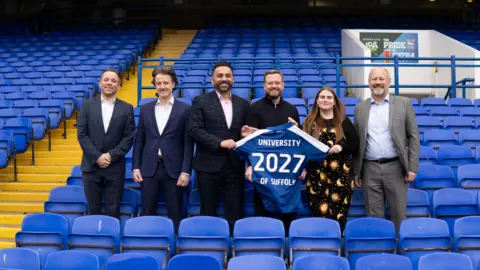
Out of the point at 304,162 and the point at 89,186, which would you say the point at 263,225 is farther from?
the point at 89,186

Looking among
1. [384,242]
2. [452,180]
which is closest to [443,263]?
[384,242]

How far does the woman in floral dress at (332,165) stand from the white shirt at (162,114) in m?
1.21

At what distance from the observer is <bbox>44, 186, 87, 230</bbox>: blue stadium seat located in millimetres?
5031

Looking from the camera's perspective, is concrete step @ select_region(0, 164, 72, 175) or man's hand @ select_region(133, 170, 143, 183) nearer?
man's hand @ select_region(133, 170, 143, 183)

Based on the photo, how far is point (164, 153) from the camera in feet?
15.4

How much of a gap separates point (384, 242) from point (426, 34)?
8.97m

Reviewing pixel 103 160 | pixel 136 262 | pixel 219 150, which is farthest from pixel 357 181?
pixel 103 160

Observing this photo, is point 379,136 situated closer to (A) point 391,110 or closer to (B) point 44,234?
(A) point 391,110

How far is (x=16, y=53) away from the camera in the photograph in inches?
565

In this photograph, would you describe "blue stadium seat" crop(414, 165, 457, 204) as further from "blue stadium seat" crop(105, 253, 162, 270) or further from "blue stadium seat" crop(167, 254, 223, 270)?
"blue stadium seat" crop(105, 253, 162, 270)

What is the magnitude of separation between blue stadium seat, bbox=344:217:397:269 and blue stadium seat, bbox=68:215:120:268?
181 centimetres

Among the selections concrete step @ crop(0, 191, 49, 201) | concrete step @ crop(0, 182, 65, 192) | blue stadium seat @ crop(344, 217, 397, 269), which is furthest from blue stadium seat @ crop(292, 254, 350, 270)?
concrete step @ crop(0, 182, 65, 192)

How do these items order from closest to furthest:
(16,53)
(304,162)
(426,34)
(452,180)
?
1. (304,162)
2. (452,180)
3. (426,34)
4. (16,53)

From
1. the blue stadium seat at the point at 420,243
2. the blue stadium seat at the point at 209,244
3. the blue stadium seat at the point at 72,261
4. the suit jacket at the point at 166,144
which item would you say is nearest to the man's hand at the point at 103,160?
the suit jacket at the point at 166,144
